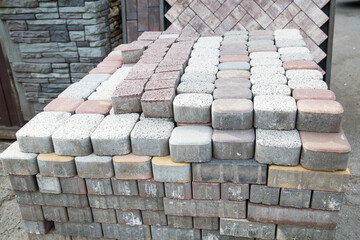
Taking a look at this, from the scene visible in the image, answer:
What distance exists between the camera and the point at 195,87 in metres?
2.32

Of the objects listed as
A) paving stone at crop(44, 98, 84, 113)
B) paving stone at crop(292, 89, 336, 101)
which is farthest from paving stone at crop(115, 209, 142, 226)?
paving stone at crop(292, 89, 336, 101)

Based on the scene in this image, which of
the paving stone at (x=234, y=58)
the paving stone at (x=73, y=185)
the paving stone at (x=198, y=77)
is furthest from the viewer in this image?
the paving stone at (x=234, y=58)

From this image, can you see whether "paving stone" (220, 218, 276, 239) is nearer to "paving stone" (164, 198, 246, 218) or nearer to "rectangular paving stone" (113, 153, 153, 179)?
"paving stone" (164, 198, 246, 218)

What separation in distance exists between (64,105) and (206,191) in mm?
1133

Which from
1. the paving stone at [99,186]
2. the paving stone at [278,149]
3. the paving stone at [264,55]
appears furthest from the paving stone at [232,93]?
the paving stone at [99,186]

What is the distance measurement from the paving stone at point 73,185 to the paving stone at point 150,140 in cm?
37

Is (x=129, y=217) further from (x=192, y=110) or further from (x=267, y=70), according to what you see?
(x=267, y=70)

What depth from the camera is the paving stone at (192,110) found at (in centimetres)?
204

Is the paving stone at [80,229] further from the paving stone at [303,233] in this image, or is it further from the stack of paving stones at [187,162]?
the paving stone at [303,233]

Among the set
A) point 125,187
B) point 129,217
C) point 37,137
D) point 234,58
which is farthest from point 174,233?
point 234,58

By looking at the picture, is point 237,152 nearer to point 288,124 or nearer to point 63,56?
point 288,124

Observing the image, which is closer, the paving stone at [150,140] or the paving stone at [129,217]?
the paving stone at [150,140]

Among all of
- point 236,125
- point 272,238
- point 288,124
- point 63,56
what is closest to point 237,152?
point 236,125

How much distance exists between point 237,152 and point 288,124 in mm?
→ 315
